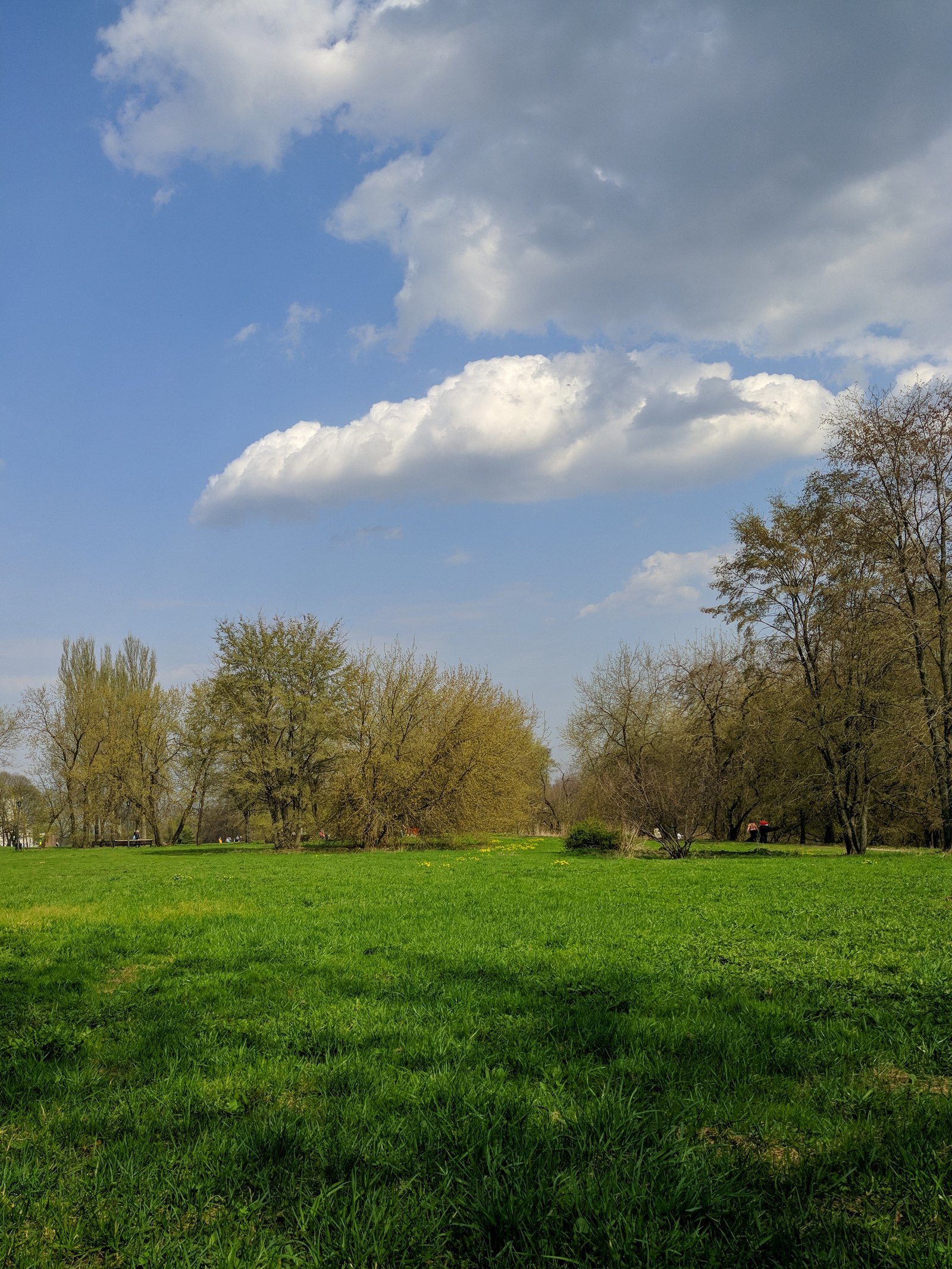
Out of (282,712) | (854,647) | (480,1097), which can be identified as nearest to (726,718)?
(854,647)

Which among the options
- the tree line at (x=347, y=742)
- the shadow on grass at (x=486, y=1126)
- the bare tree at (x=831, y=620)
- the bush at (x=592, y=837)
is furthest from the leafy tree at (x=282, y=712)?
the shadow on grass at (x=486, y=1126)

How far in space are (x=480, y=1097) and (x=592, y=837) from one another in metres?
24.6

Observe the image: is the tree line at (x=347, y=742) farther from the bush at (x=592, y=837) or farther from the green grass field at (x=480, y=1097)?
the green grass field at (x=480, y=1097)

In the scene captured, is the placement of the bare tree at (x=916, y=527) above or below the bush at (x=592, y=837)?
above

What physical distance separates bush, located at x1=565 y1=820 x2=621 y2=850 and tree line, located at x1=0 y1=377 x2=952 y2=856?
100cm

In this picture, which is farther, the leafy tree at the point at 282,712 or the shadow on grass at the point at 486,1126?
the leafy tree at the point at 282,712

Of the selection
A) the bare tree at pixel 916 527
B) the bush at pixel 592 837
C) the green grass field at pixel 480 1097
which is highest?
the bare tree at pixel 916 527

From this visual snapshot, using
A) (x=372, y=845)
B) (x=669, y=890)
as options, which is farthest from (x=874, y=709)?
(x=372, y=845)

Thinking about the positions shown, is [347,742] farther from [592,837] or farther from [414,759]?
[592,837]

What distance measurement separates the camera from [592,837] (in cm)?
2719

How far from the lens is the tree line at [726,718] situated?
23672 mm

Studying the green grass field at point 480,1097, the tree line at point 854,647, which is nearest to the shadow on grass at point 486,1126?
the green grass field at point 480,1097

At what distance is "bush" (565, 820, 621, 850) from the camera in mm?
26594

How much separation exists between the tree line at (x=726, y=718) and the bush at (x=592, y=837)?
100 centimetres
